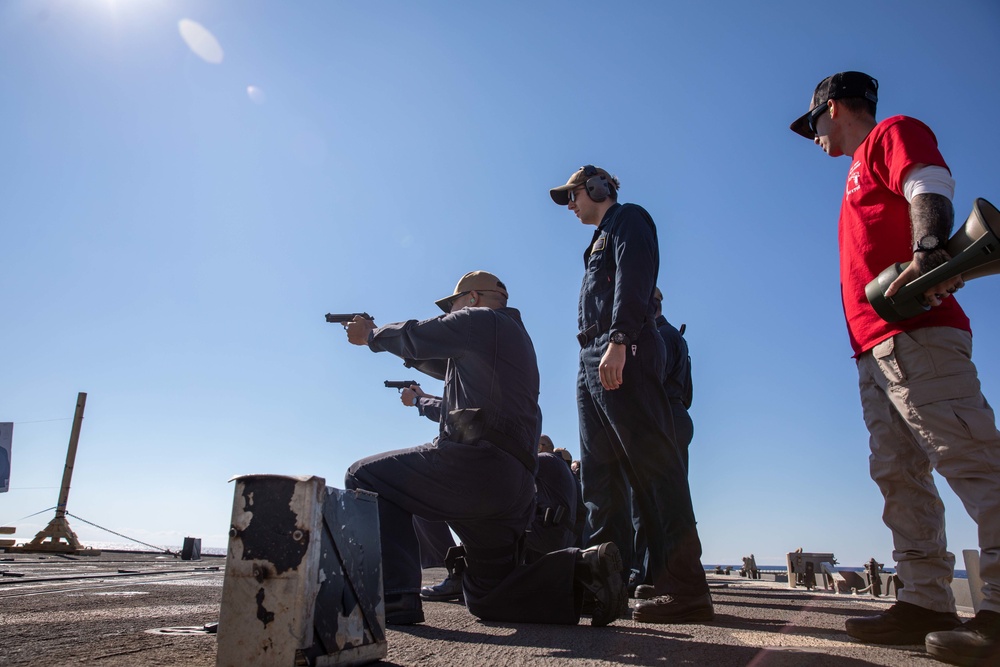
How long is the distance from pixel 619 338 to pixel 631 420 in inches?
15.4

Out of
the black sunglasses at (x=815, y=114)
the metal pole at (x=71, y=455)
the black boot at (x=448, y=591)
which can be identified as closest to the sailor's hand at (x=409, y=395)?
the black boot at (x=448, y=591)

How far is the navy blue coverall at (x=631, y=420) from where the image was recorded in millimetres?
2775

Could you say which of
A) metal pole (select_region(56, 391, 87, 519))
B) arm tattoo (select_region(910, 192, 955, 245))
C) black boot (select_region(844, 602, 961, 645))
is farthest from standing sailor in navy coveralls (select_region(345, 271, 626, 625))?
metal pole (select_region(56, 391, 87, 519))

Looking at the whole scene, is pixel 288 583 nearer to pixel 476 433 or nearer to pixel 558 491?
pixel 476 433

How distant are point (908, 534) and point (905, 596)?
21 cm

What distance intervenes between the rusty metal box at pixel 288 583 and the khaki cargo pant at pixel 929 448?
1.74 meters

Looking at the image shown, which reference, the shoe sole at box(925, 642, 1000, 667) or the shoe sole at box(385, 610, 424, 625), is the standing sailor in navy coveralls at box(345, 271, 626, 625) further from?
the shoe sole at box(925, 642, 1000, 667)

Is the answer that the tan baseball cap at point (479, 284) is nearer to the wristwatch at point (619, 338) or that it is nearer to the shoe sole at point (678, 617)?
the wristwatch at point (619, 338)

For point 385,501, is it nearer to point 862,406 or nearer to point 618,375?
point 618,375

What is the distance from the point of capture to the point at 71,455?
668 inches

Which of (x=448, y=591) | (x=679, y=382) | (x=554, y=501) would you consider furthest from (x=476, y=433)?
(x=679, y=382)

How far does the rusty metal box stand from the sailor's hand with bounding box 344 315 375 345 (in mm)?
1967

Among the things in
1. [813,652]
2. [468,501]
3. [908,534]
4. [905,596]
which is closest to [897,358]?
[908,534]

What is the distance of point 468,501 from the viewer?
270 centimetres
